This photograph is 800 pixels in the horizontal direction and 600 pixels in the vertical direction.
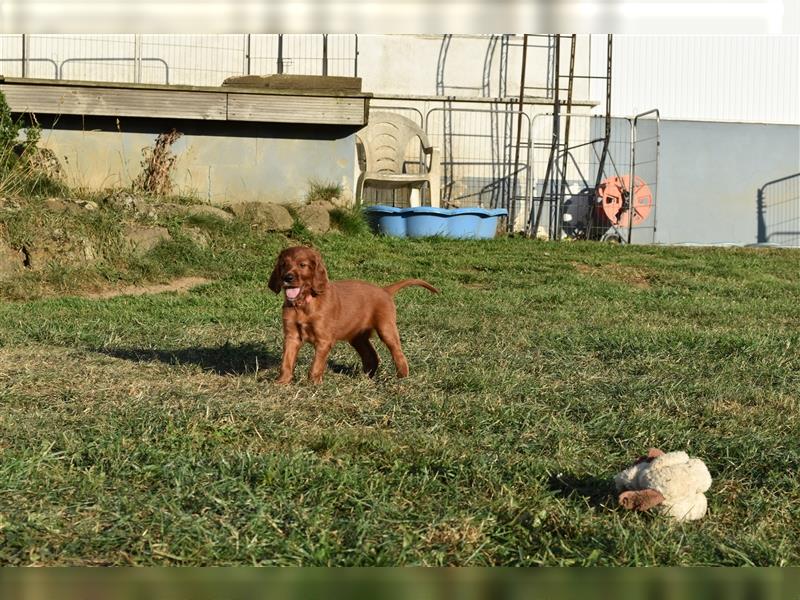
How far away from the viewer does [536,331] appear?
6758mm

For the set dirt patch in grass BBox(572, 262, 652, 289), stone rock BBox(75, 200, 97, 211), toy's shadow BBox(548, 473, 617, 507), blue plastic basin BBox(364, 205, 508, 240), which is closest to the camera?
toy's shadow BBox(548, 473, 617, 507)

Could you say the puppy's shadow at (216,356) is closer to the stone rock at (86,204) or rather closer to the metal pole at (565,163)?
the stone rock at (86,204)

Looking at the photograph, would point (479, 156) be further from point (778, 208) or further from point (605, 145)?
point (778, 208)

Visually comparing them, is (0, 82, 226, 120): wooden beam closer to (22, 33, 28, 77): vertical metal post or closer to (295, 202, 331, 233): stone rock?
(295, 202, 331, 233): stone rock

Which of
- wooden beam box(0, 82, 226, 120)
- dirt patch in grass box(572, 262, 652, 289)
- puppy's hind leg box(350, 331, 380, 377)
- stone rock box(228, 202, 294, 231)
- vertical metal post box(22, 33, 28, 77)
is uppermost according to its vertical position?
vertical metal post box(22, 33, 28, 77)

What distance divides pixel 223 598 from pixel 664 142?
19415 millimetres

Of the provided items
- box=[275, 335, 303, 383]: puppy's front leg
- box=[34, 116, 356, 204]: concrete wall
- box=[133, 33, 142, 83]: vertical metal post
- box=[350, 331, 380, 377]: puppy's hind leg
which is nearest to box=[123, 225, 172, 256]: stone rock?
box=[34, 116, 356, 204]: concrete wall

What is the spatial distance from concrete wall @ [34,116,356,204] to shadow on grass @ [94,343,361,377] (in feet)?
24.9

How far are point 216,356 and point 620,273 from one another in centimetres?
685

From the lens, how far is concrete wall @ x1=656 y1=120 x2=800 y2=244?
65.2ft

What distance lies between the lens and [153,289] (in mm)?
9383

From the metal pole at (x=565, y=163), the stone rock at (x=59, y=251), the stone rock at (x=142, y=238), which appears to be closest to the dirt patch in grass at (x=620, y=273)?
the stone rock at (x=142, y=238)

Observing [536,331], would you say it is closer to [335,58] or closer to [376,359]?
[376,359]

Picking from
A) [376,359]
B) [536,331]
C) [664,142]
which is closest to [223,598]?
[376,359]
